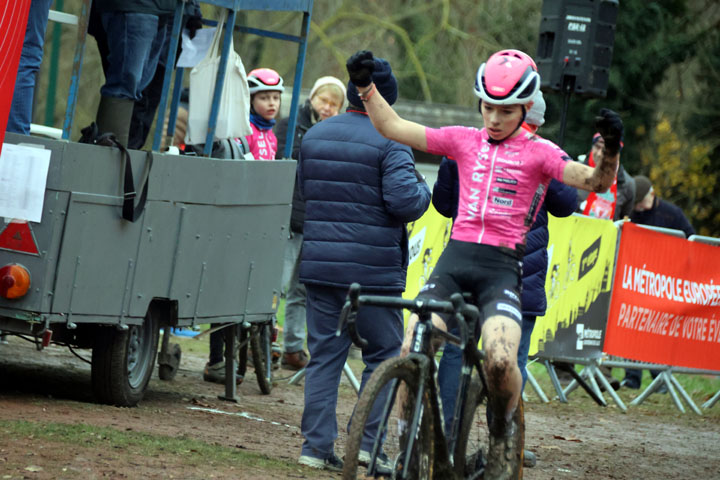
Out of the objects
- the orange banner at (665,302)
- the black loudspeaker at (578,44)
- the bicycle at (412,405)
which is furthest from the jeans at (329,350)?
the black loudspeaker at (578,44)

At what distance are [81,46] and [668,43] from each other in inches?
→ 810

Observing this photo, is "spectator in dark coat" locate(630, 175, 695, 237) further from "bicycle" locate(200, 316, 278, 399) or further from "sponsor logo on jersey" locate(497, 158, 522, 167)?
"sponsor logo on jersey" locate(497, 158, 522, 167)

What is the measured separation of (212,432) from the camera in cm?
789

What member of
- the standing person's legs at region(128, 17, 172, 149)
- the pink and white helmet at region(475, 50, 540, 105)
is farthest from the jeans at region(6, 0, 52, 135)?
the pink and white helmet at region(475, 50, 540, 105)

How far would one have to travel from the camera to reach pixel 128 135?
8812mm

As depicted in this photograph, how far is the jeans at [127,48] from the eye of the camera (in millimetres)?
8453

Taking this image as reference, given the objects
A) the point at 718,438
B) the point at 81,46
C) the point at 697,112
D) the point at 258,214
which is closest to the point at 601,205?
the point at 718,438

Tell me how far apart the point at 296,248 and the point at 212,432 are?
410 centimetres

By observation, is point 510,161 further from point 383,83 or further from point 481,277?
point 383,83

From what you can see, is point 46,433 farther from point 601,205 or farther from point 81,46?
point 601,205

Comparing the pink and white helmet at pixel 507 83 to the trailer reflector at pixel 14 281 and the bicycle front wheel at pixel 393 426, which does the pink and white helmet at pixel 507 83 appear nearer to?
the bicycle front wheel at pixel 393 426

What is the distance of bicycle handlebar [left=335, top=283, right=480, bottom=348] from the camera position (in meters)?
5.22

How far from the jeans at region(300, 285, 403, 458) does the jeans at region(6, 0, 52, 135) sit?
7.08 ft

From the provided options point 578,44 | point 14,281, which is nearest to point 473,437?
point 14,281
